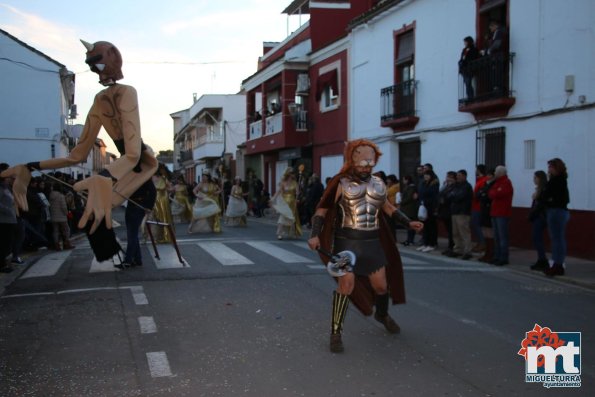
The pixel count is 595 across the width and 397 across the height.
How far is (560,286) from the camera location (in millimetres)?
8906

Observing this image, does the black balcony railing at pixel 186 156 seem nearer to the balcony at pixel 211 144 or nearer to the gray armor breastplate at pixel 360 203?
the balcony at pixel 211 144

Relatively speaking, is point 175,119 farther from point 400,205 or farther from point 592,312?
point 592,312

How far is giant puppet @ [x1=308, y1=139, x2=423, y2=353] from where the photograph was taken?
17.3ft

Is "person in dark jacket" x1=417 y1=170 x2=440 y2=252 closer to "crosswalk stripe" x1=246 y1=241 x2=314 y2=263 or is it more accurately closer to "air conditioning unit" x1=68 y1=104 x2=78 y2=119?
"crosswalk stripe" x1=246 y1=241 x2=314 y2=263

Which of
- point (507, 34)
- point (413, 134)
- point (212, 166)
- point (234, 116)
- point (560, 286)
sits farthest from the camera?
point (212, 166)

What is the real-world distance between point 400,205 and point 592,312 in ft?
24.1

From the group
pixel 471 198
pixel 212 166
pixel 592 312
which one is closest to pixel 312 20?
pixel 471 198

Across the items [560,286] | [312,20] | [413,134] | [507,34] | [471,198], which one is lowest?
[560,286]

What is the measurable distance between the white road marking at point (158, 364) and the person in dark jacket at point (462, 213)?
8.01 m

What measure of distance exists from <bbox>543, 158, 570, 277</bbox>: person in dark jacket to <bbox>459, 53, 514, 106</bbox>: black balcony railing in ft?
16.1

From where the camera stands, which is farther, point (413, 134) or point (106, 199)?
point (413, 134)

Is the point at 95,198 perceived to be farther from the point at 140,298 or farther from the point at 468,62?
the point at 468,62

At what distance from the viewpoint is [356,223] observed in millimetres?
5332

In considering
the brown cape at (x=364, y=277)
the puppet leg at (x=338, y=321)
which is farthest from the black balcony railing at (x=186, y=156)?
the puppet leg at (x=338, y=321)
